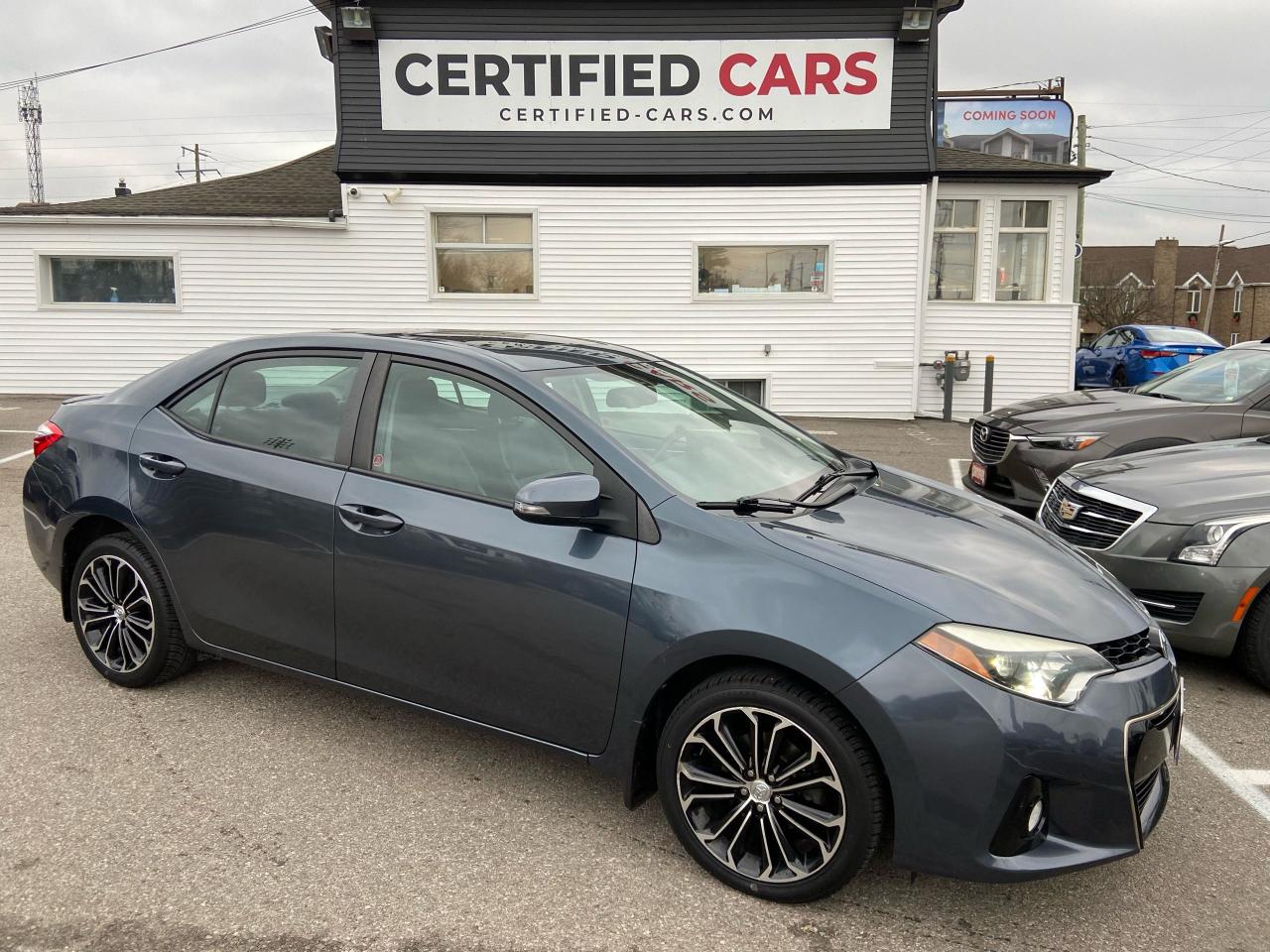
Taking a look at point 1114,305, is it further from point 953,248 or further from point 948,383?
point 948,383

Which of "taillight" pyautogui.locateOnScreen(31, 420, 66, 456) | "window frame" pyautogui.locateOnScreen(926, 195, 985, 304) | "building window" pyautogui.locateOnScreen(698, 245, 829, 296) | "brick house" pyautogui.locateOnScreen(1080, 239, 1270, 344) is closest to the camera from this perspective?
"taillight" pyautogui.locateOnScreen(31, 420, 66, 456)

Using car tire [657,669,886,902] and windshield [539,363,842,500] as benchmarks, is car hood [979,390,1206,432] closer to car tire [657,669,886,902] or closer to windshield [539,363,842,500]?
windshield [539,363,842,500]

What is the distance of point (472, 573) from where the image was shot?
118 inches

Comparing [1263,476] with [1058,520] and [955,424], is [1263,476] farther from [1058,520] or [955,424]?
[955,424]

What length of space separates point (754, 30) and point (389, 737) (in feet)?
41.2

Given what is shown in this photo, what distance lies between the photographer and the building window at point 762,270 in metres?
14.0

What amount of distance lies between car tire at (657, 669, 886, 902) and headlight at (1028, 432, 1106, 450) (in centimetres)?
475

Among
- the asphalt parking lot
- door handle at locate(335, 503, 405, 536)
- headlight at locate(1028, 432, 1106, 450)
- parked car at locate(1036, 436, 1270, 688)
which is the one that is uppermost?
door handle at locate(335, 503, 405, 536)

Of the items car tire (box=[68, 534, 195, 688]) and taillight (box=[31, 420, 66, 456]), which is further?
taillight (box=[31, 420, 66, 456])

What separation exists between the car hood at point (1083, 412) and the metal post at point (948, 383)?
267 inches

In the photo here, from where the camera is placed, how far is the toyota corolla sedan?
2.44m

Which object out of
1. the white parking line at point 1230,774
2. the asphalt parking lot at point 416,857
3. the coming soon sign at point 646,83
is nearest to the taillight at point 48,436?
the asphalt parking lot at point 416,857

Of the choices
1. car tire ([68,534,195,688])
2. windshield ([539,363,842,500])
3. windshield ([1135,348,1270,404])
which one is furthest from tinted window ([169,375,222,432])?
windshield ([1135,348,1270,404])

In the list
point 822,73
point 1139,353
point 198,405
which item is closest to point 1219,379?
point 198,405
